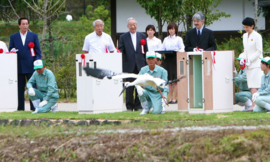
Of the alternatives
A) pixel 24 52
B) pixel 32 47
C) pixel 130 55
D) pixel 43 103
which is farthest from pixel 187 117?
pixel 24 52

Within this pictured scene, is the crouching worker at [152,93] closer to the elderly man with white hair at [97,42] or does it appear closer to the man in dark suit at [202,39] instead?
the man in dark suit at [202,39]

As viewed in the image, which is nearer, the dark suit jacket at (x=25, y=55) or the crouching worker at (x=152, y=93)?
the crouching worker at (x=152, y=93)

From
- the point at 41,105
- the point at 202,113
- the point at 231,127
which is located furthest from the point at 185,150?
the point at 41,105

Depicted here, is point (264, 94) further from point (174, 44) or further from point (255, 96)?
point (174, 44)

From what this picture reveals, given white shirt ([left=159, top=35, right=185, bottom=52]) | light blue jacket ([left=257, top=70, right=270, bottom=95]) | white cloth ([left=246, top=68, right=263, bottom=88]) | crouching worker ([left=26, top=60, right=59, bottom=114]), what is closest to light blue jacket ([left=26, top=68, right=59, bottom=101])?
crouching worker ([left=26, top=60, right=59, bottom=114])

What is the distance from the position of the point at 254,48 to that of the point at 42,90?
4402 millimetres

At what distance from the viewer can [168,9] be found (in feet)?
52.7

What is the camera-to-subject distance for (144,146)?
7.29 m

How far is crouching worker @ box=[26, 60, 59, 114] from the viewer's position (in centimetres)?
1116

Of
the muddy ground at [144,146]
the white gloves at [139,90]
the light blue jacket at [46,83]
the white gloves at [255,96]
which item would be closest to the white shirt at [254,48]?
the white gloves at [255,96]

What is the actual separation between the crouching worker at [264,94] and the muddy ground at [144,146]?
2331 mm

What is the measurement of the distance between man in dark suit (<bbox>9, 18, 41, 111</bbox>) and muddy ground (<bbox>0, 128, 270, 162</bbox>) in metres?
4.01

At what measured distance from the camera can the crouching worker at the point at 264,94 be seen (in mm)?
9562

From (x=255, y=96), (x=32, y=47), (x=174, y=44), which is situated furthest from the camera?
(x=174, y=44)
